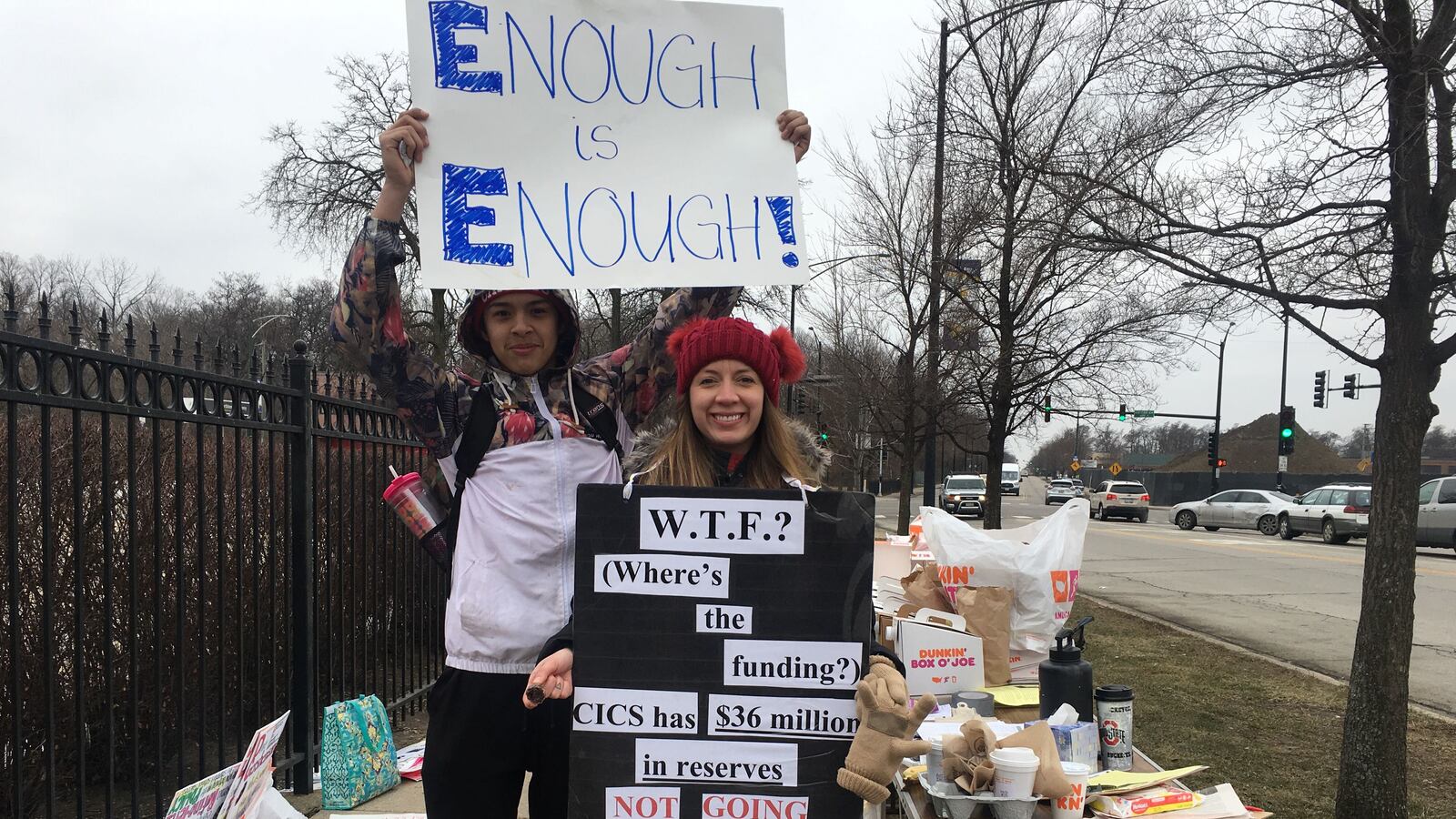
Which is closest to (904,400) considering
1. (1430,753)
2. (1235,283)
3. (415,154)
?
(1430,753)

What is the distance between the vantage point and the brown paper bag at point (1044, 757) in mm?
2543

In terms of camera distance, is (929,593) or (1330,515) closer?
(929,593)

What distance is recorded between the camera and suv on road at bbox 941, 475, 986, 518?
36.6m

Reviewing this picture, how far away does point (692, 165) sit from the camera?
2420 mm

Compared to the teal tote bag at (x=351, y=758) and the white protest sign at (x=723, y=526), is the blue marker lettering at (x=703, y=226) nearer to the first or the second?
the white protest sign at (x=723, y=526)

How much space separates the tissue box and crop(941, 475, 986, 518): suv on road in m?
32.9

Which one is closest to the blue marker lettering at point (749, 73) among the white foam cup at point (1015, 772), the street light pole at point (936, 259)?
the white foam cup at point (1015, 772)

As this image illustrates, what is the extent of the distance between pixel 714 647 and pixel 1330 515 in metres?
27.1

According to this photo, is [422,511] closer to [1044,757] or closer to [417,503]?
[417,503]

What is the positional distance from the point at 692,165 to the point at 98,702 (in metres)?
3.93

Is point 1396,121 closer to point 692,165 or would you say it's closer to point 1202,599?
point 692,165

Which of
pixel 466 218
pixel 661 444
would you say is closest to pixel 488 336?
pixel 466 218

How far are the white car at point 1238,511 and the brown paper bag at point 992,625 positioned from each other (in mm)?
27291

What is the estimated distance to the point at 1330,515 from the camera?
79.8ft
